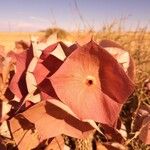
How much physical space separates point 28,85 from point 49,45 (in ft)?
0.40

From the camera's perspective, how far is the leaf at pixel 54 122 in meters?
0.71

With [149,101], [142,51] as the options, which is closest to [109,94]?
[149,101]

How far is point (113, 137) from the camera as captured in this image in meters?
0.85

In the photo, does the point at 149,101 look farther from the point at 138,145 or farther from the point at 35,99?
the point at 35,99

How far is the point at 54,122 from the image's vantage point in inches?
28.5

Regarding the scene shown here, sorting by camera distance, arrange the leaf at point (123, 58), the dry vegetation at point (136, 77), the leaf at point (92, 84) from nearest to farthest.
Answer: the leaf at point (92, 84) → the leaf at point (123, 58) → the dry vegetation at point (136, 77)

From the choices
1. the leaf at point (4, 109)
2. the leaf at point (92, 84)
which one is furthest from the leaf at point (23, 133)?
the leaf at point (92, 84)

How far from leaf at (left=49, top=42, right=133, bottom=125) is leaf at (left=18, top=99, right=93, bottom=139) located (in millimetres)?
51

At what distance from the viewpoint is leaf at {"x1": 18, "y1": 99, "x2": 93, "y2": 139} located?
714mm

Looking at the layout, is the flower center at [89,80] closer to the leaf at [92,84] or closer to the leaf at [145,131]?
the leaf at [92,84]

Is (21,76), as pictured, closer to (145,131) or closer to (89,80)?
(89,80)

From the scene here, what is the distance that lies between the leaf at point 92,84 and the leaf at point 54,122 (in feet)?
0.17

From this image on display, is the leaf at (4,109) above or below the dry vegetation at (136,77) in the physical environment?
above

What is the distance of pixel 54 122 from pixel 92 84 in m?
0.11
